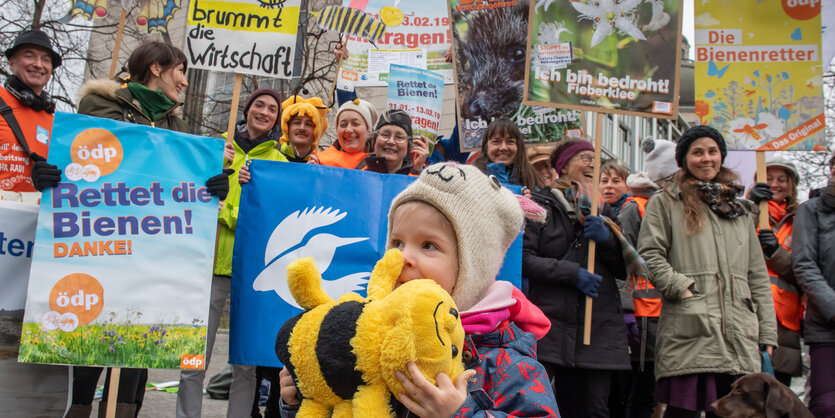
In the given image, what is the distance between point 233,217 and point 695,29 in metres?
3.86

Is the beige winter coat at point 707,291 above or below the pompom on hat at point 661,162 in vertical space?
below

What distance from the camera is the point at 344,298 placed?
1.49 metres

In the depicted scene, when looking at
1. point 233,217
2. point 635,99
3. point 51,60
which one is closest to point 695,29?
point 635,99

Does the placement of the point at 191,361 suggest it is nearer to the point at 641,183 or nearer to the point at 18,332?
the point at 18,332

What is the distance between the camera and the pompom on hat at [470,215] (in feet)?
5.39

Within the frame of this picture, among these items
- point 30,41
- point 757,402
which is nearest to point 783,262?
point 757,402

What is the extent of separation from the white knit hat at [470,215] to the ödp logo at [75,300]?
6.80 ft

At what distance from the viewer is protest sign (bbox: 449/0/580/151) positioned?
5.57 metres

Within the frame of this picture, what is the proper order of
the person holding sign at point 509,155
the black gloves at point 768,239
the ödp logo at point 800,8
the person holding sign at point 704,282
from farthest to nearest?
the ödp logo at point 800,8, the black gloves at point 768,239, the person holding sign at point 509,155, the person holding sign at point 704,282

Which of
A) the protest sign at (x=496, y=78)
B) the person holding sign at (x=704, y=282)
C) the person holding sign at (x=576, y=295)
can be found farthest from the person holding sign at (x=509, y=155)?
the protest sign at (x=496, y=78)

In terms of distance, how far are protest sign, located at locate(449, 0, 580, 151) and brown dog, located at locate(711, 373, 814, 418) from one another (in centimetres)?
266

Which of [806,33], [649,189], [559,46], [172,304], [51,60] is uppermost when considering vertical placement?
[806,33]

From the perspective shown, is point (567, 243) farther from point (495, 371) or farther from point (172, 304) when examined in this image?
point (495, 371)

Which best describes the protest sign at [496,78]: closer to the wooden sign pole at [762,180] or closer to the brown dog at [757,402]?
the wooden sign pole at [762,180]
